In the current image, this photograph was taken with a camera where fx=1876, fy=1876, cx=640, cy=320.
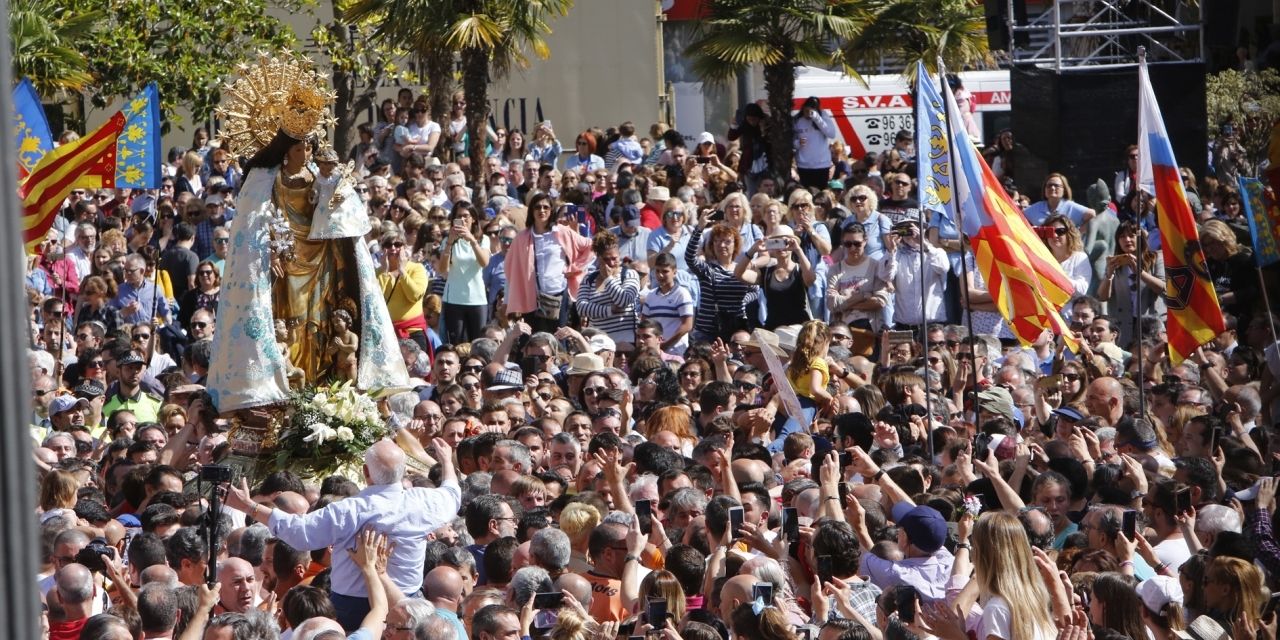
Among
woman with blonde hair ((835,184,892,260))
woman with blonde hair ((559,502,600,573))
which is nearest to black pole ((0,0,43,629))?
woman with blonde hair ((559,502,600,573))

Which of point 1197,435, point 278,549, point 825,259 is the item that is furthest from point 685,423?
point 825,259

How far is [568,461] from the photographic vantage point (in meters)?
9.91

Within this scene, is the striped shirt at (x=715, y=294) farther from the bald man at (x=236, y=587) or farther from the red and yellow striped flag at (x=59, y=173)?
the bald man at (x=236, y=587)

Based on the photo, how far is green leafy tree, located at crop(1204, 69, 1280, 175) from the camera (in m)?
20.6

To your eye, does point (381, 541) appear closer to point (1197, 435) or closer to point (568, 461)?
point (568, 461)

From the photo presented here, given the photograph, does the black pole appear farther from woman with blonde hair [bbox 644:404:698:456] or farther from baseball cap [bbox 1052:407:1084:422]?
woman with blonde hair [bbox 644:404:698:456]

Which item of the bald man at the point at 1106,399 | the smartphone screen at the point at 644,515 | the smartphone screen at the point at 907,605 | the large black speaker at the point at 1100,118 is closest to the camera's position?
the smartphone screen at the point at 907,605

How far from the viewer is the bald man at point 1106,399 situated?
10469 millimetres

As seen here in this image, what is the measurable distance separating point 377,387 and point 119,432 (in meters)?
1.66

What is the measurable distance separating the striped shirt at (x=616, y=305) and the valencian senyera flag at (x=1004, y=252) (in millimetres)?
3426

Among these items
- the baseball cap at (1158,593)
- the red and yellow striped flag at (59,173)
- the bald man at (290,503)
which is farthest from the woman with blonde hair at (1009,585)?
the red and yellow striped flag at (59,173)

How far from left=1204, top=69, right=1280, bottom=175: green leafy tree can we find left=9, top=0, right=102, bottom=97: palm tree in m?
12.9

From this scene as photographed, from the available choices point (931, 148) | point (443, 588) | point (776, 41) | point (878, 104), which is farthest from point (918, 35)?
point (443, 588)

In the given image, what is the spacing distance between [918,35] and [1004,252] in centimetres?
1084
